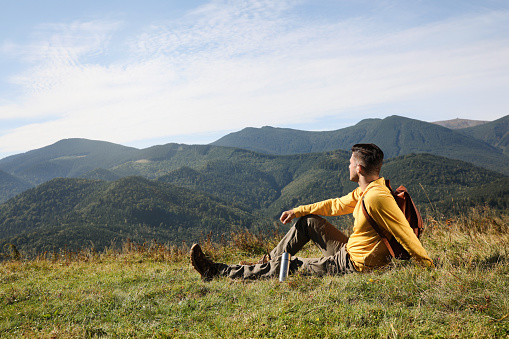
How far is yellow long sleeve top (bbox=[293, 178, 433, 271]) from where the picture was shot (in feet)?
11.0

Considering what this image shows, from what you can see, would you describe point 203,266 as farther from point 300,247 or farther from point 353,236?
point 353,236

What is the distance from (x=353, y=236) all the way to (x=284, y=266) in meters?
0.99

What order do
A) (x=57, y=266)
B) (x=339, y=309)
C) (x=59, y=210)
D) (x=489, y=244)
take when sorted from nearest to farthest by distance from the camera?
(x=339, y=309) < (x=489, y=244) < (x=57, y=266) < (x=59, y=210)

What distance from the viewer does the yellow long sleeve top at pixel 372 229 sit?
11.0 ft

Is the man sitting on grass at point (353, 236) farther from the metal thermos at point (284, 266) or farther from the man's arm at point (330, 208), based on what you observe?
the metal thermos at point (284, 266)

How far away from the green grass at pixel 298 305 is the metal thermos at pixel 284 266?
0.30ft

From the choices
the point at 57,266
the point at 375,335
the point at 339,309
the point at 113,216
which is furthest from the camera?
the point at 113,216

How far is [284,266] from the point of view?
4.15 m

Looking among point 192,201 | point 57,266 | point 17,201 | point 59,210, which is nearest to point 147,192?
point 192,201

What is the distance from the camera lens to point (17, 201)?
159250 mm

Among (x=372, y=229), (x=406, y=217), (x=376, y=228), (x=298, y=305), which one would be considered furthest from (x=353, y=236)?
(x=298, y=305)

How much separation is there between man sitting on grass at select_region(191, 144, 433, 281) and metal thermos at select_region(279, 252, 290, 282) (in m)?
0.12

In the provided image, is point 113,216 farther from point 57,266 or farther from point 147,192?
point 57,266

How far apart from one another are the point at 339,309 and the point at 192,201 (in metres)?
162
